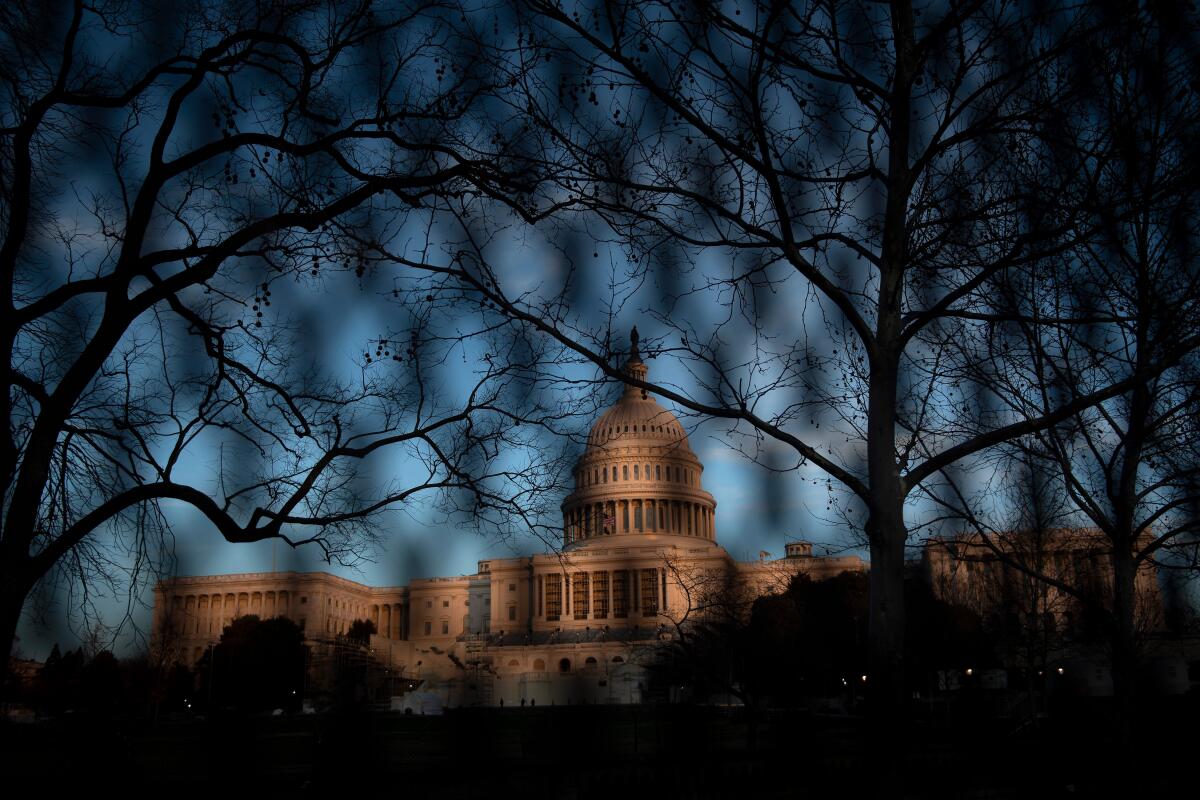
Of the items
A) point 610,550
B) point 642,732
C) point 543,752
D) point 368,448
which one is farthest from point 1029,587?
point 610,550

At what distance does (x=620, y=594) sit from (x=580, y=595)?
5430 millimetres

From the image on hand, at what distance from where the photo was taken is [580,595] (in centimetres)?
11375

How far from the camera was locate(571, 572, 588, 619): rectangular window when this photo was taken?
11250 cm

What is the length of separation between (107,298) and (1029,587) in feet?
88.1

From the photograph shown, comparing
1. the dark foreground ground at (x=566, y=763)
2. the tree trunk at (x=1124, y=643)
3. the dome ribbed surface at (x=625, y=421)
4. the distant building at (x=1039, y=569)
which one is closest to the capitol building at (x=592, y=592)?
the distant building at (x=1039, y=569)

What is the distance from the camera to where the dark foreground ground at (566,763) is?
10.2 metres

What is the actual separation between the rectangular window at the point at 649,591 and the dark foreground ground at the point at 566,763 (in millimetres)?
92821

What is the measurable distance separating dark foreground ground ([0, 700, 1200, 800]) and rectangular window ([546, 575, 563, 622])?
9930cm

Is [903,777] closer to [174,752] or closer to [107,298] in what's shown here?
[107,298]

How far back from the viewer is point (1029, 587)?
28.7 meters

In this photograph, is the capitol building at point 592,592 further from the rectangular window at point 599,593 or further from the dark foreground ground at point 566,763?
the dark foreground ground at point 566,763

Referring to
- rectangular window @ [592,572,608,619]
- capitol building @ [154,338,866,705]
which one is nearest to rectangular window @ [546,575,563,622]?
capitol building @ [154,338,866,705]

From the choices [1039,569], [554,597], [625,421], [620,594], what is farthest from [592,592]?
[1039,569]

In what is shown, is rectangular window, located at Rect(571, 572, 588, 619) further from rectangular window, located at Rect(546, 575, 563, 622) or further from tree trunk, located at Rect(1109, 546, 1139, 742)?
tree trunk, located at Rect(1109, 546, 1139, 742)
